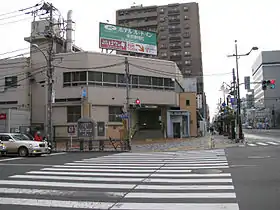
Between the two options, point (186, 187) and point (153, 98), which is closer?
point (186, 187)

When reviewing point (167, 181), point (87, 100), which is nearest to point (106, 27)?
point (87, 100)

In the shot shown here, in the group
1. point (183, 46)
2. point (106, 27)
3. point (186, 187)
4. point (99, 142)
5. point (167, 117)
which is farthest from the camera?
point (183, 46)

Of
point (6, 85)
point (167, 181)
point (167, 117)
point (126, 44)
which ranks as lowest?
point (167, 181)

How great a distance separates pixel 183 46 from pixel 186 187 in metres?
95.5

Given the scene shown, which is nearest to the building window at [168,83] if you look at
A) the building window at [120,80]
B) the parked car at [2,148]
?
the building window at [120,80]

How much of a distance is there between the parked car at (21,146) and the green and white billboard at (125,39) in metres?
21.2

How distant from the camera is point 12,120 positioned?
34531 millimetres

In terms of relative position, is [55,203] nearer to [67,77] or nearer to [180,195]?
[180,195]

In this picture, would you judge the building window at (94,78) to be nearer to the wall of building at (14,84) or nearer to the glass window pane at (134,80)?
the glass window pane at (134,80)

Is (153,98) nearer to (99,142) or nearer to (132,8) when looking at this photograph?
(99,142)

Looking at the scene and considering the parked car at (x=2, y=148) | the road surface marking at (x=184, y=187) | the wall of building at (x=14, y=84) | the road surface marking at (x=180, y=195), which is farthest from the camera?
the wall of building at (x=14, y=84)

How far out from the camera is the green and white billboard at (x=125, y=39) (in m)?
40.2

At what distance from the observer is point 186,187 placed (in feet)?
29.4


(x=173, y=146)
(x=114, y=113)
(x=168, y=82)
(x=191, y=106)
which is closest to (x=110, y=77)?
(x=114, y=113)
